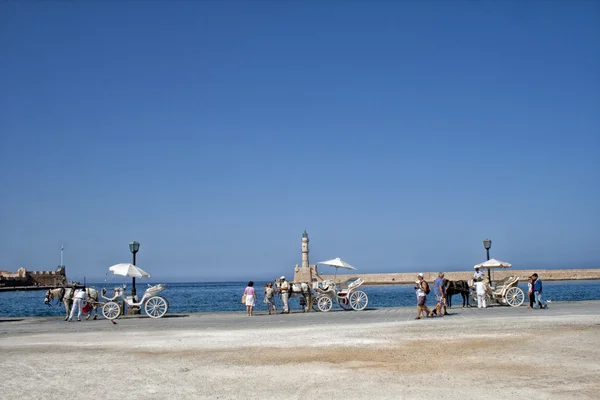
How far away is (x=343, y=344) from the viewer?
13414 mm

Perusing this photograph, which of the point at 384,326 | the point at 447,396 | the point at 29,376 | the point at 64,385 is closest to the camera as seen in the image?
the point at 447,396

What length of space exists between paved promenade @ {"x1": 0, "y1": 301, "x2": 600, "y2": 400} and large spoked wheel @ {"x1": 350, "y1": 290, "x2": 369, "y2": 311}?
7314 mm

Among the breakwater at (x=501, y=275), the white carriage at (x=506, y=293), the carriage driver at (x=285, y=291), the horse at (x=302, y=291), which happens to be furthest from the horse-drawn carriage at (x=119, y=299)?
the breakwater at (x=501, y=275)

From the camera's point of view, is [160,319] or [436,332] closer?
[436,332]

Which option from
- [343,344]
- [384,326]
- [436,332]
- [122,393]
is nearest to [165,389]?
[122,393]

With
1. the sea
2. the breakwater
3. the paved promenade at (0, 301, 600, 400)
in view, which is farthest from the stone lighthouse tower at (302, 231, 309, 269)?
the paved promenade at (0, 301, 600, 400)

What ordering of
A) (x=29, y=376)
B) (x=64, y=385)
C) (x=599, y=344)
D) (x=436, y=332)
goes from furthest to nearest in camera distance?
(x=436, y=332), (x=599, y=344), (x=29, y=376), (x=64, y=385)

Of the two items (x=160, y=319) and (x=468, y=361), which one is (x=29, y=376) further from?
(x=160, y=319)

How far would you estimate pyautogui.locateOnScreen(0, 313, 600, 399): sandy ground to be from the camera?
8812 mm

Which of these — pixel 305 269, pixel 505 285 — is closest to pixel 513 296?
pixel 505 285

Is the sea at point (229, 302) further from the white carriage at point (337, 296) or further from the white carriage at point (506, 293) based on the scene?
the white carriage at point (337, 296)

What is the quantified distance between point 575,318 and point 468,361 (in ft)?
30.8

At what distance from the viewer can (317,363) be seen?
10969 mm

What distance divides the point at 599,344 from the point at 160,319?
1571 cm
